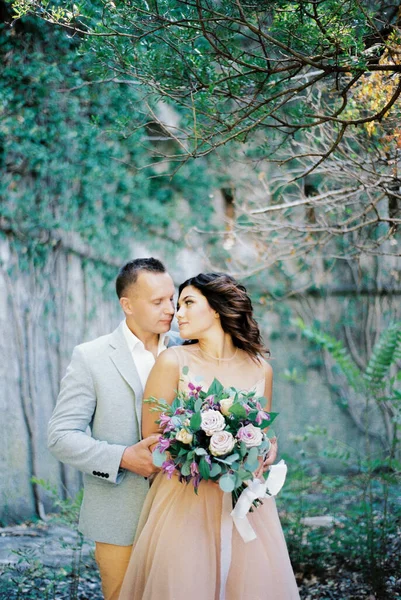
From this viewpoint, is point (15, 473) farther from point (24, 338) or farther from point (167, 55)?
A: point (167, 55)

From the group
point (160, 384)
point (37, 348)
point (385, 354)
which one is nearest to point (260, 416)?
point (160, 384)

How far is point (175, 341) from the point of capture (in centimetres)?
318

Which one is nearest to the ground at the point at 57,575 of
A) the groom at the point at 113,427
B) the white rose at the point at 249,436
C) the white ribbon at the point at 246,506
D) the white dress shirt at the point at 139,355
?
the groom at the point at 113,427

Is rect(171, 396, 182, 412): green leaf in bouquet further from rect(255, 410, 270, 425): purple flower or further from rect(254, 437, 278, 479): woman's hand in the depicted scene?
rect(254, 437, 278, 479): woman's hand

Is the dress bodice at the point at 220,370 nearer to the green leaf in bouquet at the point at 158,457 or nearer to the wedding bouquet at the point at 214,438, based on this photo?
the wedding bouquet at the point at 214,438

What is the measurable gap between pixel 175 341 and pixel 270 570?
44.6 inches

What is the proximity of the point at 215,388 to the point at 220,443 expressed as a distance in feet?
0.84

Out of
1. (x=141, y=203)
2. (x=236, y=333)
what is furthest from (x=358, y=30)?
(x=141, y=203)

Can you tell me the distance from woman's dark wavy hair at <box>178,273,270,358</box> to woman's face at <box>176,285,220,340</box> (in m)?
0.03

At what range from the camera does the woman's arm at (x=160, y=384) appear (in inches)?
106

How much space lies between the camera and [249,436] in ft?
7.88

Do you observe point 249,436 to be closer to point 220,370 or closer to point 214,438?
point 214,438

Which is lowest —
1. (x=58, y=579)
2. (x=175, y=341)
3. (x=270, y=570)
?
(x=58, y=579)

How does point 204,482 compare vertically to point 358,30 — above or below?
below
